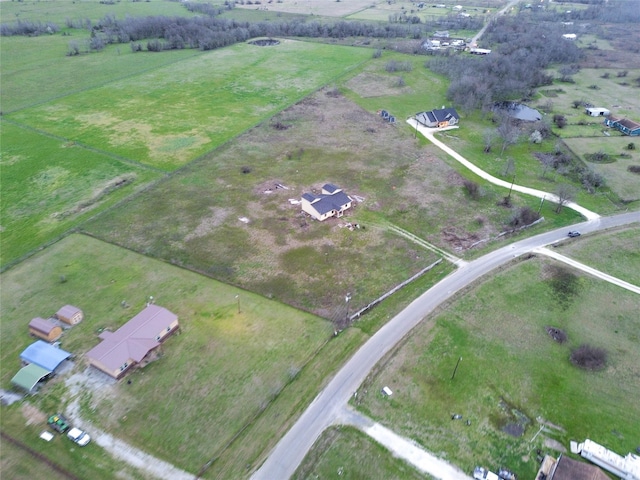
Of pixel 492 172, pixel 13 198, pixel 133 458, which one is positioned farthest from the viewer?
pixel 492 172

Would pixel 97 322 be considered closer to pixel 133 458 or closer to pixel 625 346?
pixel 133 458

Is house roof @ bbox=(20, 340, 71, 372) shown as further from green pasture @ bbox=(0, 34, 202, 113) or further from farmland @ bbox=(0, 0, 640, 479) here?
green pasture @ bbox=(0, 34, 202, 113)

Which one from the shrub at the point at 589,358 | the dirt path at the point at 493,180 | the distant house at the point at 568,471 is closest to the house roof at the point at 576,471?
the distant house at the point at 568,471

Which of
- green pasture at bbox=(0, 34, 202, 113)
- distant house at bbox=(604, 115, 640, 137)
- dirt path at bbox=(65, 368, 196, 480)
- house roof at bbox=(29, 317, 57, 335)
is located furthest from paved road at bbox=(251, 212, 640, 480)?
green pasture at bbox=(0, 34, 202, 113)

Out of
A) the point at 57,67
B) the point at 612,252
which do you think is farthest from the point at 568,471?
the point at 57,67

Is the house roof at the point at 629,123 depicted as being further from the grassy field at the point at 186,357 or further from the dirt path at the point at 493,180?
the grassy field at the point at 186,357

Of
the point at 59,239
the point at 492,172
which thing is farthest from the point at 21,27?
the point at 492,172

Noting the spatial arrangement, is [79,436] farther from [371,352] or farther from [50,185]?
[50,185]
